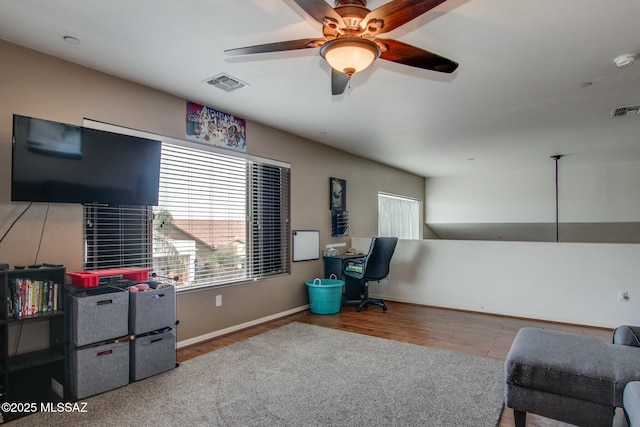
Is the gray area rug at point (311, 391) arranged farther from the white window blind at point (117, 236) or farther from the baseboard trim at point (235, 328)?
the white window blind at point (117, 236)

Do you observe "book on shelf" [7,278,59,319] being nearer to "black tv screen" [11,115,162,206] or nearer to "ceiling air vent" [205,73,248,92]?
"black tv screen" [11,115,162,206]

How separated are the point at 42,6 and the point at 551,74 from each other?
3.49 metres

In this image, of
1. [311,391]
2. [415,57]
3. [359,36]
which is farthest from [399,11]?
[311,391]

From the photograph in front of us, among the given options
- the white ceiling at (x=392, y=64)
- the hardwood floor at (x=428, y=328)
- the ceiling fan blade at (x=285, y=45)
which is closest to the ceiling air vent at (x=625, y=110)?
the white ceiling at (x=392, y=64)

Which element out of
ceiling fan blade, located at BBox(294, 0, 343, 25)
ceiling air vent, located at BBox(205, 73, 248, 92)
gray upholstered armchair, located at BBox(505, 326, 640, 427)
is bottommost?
gray upholstered armchair, located at BBox(505, 326, 640, 427)

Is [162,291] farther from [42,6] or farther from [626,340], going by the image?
[626,340]

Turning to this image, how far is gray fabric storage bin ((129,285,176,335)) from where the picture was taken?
261cm

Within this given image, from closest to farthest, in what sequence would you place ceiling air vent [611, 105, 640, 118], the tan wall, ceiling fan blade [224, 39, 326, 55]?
ceiling fan blade [224, 39, 326, 55], the tan wall, ceiling air vent [611, 105, 640, 118]

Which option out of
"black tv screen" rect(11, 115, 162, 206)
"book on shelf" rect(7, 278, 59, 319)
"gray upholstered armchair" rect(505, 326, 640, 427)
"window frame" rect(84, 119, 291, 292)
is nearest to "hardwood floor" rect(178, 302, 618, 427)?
"window frame" rect(84, 119, 291, 292)

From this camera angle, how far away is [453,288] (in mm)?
4934

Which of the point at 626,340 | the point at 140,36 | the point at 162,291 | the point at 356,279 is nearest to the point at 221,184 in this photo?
the point at 162,291

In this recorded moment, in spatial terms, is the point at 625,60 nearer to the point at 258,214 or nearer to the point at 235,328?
the point at 258,214

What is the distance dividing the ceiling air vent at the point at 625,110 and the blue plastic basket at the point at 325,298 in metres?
3.56

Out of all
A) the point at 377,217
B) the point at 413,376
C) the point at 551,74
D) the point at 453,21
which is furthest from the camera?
the point at 377,217
